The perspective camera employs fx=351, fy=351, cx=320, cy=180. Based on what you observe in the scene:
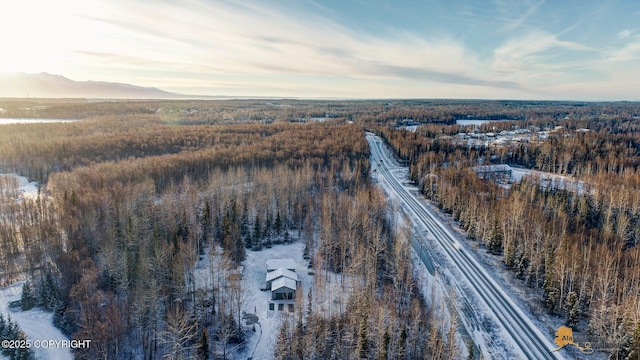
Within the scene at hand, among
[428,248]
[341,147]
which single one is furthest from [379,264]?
[341,147]

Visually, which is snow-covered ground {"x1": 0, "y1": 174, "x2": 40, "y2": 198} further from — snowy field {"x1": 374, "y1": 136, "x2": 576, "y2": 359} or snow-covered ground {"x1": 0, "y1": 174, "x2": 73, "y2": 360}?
snowy field {"x1": 374, "y1": 136, "x2": 576, "y2": 359}

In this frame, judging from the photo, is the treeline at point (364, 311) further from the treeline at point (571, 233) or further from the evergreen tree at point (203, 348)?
the treeline at point (571, 233)

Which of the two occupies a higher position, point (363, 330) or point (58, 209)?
point (58, 209)

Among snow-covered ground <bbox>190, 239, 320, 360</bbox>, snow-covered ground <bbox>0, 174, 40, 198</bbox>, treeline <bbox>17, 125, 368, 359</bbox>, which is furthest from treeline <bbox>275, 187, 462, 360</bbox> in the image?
snow-covered ground <bbox>0, 174, 40, 198</bbox>

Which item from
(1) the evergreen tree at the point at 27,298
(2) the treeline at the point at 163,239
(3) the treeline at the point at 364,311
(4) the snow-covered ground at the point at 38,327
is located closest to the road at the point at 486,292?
(3) the treeline at the point at 364,311

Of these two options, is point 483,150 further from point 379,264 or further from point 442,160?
point 379,264

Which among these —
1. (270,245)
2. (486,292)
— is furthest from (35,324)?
(486,292)
